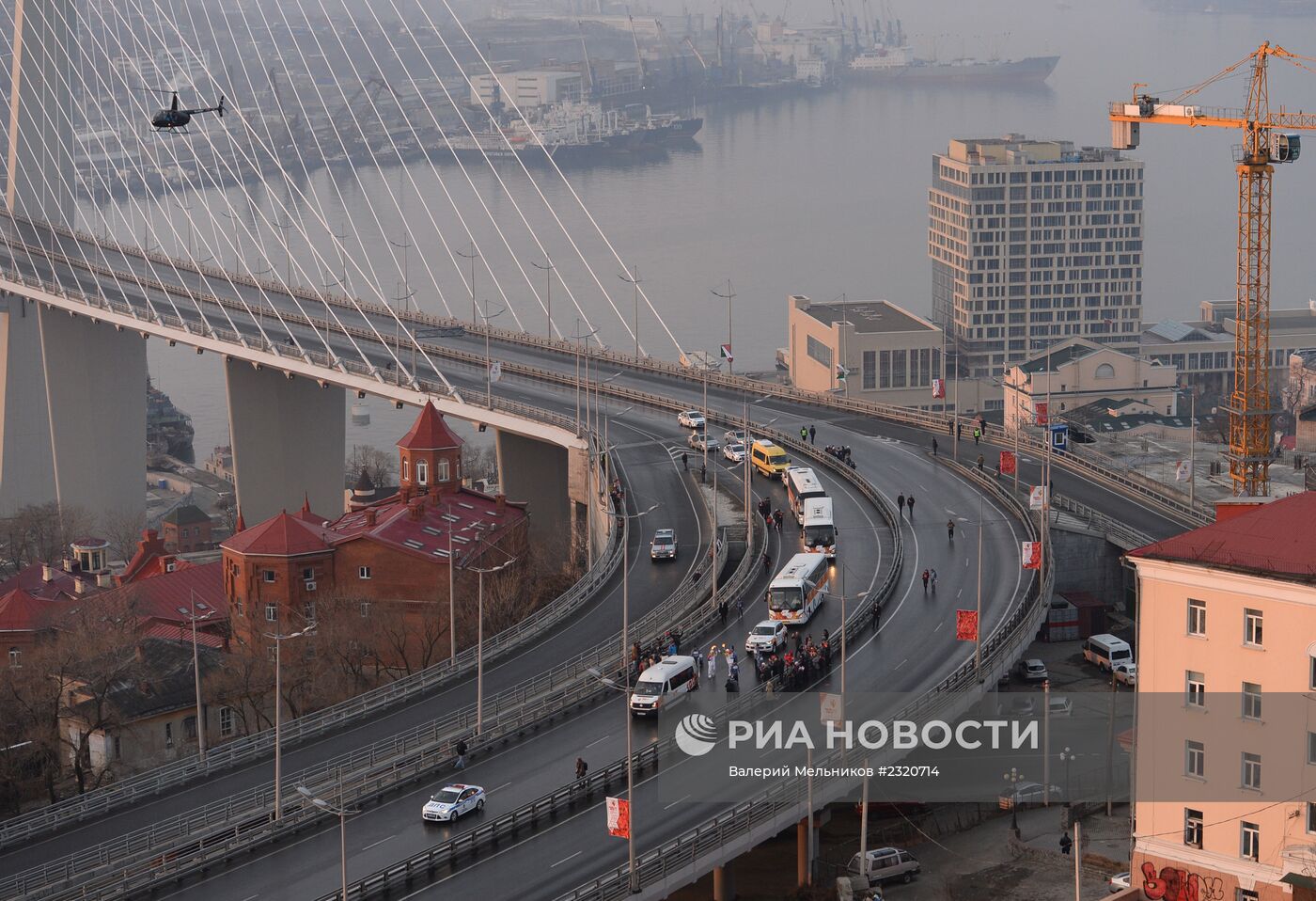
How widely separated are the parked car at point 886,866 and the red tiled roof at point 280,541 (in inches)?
913

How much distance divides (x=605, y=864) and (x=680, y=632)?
33.2 feet

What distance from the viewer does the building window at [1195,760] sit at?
2394cm

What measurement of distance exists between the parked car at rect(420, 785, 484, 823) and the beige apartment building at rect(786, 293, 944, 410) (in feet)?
241

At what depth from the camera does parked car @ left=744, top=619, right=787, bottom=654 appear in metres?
33.9

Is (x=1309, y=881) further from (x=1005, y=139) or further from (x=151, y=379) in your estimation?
(x=1005, y=139)

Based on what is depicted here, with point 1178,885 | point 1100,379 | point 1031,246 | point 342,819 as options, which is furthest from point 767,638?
point 1031,246

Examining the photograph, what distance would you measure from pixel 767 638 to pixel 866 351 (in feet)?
231

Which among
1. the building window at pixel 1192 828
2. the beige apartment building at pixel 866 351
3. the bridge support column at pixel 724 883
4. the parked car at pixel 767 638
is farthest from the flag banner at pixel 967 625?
the beige apartment building at pixel 866 351

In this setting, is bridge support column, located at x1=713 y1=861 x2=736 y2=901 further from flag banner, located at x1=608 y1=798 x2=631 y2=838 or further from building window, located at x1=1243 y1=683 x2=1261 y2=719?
building window, located at x1=1243 y1=683 x2=1261 y2=719

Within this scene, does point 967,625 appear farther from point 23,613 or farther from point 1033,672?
point 23,613

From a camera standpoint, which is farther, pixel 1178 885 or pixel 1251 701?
pixel 1178 885

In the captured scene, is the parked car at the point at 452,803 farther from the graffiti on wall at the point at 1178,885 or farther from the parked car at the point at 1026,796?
the graffiti on wall at the point at 1178,885

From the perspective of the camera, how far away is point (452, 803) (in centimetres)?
2762

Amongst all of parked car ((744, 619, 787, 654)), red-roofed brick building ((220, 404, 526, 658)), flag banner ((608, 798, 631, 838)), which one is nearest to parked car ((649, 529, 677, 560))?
red-roofed brick building ((220, 404, 526, 658))
